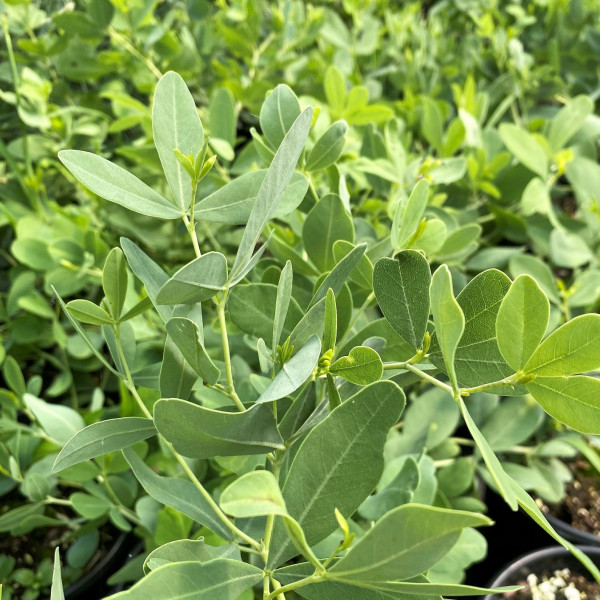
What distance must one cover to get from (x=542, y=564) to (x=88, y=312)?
0.68 meters

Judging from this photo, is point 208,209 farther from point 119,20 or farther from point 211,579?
point 119,20

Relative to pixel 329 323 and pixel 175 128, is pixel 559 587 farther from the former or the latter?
pixel 175 128

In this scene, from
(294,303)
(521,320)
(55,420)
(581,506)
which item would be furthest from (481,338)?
(581,506)

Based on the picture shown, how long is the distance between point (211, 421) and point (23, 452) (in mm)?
510

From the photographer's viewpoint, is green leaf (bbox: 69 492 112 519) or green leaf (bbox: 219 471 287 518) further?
green leaf (bbox: 69 492 112 519)

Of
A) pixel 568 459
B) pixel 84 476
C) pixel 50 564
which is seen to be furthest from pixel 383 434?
pixel 568 459

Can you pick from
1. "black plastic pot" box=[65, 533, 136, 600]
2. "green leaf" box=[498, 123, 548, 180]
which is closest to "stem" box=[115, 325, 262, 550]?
"black plastic pot" box=[65, 533, 136, 600]

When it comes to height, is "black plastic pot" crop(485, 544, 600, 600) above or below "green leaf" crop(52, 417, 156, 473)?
below

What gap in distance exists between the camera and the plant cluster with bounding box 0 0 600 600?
29 centimetres

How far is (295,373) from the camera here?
0.97 feet

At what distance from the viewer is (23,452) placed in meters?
0.69

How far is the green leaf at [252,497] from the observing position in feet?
0.74

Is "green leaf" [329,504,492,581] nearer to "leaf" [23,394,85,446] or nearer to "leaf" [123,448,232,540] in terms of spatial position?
"leaf" [123,448,232,540]

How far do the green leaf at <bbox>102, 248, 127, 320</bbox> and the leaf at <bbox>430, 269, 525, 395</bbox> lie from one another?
198 millimetres
